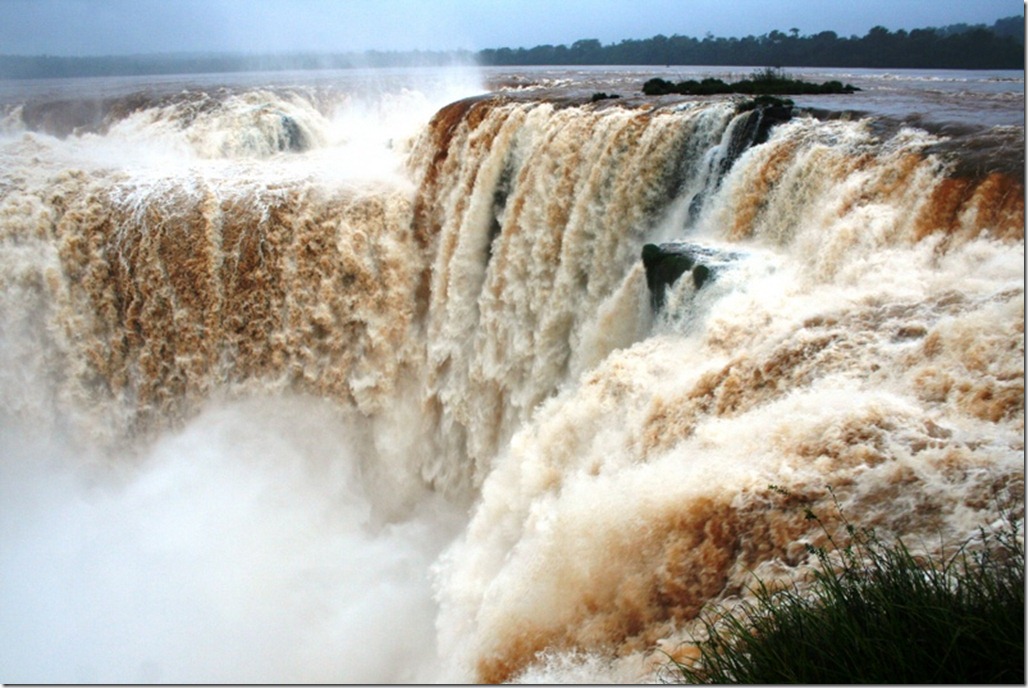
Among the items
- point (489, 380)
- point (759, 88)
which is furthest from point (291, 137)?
point (759, 88)

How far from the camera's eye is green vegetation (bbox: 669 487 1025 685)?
1964 mm

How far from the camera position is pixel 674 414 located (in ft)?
13.5

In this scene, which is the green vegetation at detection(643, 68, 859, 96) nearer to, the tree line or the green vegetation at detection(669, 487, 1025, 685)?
the tree line

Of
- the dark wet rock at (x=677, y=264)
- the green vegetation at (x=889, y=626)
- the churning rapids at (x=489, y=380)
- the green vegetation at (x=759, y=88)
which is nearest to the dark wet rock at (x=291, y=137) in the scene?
the churning rapids at (x=489, y=380)

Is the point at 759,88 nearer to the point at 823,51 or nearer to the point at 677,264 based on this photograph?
the point at 823,51

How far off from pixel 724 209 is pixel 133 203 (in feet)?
26.3

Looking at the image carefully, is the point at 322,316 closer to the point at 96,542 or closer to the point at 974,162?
the point at 96,542

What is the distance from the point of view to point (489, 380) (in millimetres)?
8617

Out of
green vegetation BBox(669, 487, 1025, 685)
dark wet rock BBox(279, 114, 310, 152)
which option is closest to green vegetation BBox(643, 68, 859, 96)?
dark wet rock BBox(279, 114, 310, 152)

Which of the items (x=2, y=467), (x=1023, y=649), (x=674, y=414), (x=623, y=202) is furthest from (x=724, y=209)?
(x=2, y=467)

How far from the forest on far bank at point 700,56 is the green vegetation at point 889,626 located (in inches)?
116

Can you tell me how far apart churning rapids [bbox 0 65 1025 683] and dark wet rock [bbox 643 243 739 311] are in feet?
0.31

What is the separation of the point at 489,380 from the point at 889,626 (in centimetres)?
671

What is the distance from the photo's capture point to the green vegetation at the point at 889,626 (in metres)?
1.96
